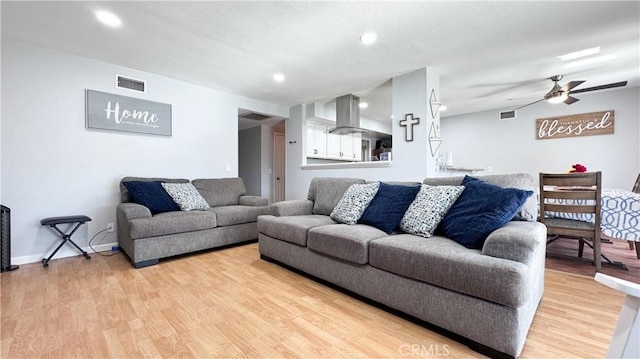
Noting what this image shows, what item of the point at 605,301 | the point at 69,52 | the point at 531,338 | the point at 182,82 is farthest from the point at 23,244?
the point at 605,301

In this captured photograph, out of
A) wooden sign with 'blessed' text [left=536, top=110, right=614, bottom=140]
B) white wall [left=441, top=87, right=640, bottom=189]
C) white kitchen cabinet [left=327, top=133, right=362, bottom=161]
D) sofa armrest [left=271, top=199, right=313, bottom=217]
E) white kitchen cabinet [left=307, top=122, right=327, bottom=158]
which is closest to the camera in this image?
sofa armrest [left=271, top=199, right=313, bottom=217]

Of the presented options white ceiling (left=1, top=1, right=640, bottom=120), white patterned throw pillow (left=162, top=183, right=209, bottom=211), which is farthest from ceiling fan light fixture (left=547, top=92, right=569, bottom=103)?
white patterned throw pillow (left=162, top=183, right=209, bottom=211)

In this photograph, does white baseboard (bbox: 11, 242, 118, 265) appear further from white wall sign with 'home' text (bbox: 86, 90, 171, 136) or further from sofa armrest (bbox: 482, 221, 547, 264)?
sofa armrest (bbox: 482, 221, 547, 264)

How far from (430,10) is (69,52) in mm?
3938

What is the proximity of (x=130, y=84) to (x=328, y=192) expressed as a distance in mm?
3025

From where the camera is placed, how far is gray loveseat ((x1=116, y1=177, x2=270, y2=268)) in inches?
104

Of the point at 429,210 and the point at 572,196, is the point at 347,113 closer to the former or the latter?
the point at 429,210

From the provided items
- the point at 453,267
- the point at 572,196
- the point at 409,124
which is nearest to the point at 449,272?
the point at 453,267

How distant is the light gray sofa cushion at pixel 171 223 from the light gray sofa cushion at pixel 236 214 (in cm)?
11

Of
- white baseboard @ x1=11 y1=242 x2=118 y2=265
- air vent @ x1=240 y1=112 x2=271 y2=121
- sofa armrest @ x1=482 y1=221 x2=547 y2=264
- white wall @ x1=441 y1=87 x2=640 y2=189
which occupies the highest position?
air vent @ x1=240 y1=112 x2=271 y2=121

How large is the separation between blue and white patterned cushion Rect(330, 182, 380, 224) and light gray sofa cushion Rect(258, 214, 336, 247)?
0.46 ft

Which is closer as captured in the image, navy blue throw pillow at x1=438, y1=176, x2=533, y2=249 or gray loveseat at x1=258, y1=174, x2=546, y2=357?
gray loveseat at x1=258, y1=174, x2=546, y2=357

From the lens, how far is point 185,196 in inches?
130

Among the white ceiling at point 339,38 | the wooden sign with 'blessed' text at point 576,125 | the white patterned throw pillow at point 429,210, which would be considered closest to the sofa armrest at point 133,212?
the white ceiling at point 339,38
